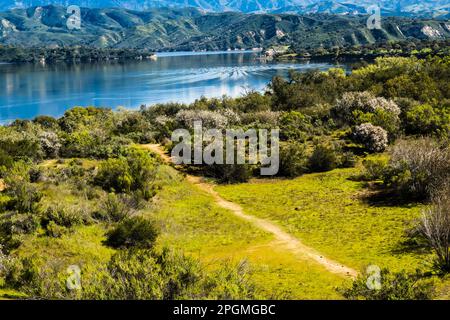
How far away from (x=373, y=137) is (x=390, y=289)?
2387 centimetres

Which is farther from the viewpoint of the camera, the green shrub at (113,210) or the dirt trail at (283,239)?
the green shrub at (113,210)

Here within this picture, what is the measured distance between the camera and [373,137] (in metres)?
34.6

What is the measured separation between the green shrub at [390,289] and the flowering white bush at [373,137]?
2254 cm

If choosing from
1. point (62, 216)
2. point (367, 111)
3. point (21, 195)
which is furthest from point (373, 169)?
point (21, 195)

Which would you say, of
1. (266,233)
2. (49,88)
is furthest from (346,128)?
(49,88)

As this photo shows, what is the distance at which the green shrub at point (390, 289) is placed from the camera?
11898 millimetres

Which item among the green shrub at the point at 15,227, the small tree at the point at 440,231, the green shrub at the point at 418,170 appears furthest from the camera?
the green shrub at the point at 418,170

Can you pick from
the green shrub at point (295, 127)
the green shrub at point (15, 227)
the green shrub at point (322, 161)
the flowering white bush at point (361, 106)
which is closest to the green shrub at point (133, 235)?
the green shrub at point (15, 227)

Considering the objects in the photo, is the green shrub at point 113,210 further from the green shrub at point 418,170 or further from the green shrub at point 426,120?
the green shrub at point 426,120

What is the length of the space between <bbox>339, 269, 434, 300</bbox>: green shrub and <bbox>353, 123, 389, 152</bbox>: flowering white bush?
22543mm

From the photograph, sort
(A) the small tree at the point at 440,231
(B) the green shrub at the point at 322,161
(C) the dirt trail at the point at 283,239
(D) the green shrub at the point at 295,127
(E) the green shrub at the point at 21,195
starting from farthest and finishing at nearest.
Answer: (D) the green shrub at the point at 295,127, (B) the green shrub at the point at 322,161, (E) the green shrub at the point at 21,195, (C) the dirt trail at the point at 283,239, (A) the small tree at the point at 440,231

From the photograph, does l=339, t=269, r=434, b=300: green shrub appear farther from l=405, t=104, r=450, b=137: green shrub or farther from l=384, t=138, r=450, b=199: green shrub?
l=405, t=104, r=450, b=137: green shrub

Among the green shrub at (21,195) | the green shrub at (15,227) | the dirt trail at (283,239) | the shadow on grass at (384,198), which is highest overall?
the green shrub at (21,195)

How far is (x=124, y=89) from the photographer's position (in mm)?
108875
